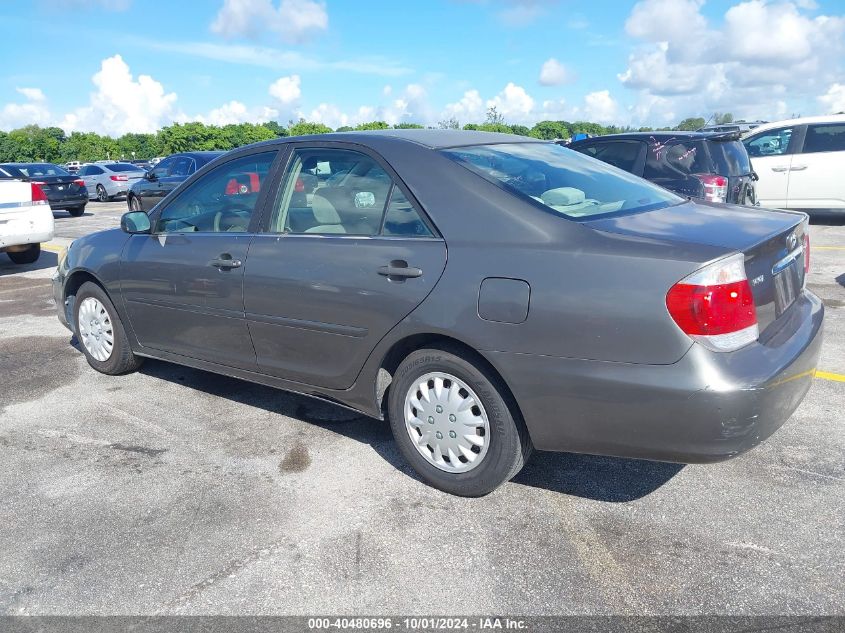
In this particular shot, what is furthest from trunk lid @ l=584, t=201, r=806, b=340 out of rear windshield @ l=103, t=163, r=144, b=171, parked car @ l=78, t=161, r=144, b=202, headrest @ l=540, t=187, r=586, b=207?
rear windshield @ l=103, t=163, r=144, b=171

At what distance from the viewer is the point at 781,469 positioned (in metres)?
3.53

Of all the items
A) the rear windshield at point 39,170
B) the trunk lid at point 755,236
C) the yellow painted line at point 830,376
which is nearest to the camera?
the trunk lid at point 755,236

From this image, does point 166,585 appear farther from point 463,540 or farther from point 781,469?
point 781,469

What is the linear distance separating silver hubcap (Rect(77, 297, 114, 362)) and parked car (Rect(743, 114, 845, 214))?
10994 millimetres

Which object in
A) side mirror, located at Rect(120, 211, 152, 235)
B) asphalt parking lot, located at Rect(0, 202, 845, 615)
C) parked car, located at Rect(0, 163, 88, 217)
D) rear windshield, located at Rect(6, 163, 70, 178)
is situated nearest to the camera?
asphalt parking lot, located at Rect(0, 202, 845, 615)

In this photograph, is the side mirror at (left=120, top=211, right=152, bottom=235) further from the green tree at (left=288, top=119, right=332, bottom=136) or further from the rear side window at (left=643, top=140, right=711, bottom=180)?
the green tree at (left=288, top=119, right=332, bottom=136)

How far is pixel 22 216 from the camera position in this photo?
9766 mm

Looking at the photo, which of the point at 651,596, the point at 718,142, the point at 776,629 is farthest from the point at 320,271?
the point at 718,142

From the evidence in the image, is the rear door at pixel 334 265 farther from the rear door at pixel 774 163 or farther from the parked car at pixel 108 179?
the parked car at pixel 108 179

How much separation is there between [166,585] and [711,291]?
228 centimetres

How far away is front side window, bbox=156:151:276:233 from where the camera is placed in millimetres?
4125

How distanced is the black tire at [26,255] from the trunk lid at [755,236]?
988 centimetres

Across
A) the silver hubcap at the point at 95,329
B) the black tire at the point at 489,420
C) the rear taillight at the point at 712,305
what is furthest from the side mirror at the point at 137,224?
the rear taillight at the point at 712,305

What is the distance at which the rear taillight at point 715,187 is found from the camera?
8.24 m
